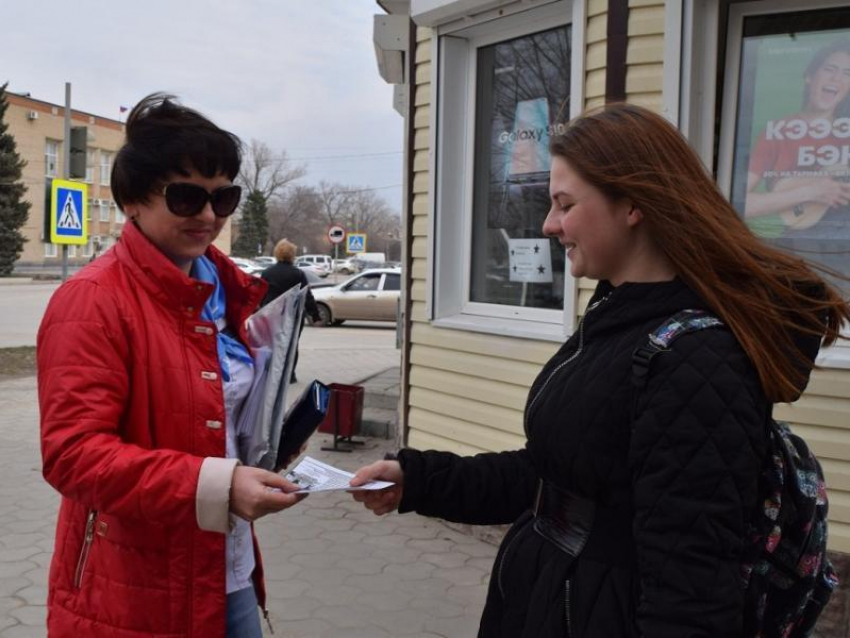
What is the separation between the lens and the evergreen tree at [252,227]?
7662 centimetres

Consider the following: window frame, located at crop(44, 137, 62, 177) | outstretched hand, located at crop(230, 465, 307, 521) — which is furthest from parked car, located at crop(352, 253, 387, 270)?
outstretched hand, located at crop(230, 465, 307, 521)

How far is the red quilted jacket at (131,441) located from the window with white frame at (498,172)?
316 cm

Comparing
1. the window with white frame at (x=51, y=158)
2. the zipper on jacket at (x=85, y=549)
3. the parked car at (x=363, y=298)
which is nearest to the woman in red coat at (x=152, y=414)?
the zipper on jacket at (x=85, y=549)

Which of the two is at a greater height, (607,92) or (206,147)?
(607,92)

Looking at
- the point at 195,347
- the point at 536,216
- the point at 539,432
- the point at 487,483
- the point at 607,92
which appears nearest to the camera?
the point at 539,432

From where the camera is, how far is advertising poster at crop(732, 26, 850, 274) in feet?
12.5

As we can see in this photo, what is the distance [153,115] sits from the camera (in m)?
1.90

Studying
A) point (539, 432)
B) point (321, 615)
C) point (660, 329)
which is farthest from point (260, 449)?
point (321, 615)

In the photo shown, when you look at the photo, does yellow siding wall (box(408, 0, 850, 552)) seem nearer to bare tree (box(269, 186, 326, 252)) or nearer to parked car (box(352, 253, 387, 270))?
parked car (box(352, 253, 387, 270))

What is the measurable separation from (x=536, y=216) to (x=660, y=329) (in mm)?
3720

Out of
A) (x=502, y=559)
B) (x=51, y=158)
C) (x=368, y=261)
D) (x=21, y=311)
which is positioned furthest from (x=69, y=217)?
(x=51, y=158)

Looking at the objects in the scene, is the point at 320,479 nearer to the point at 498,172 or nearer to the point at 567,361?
the point at 567,361

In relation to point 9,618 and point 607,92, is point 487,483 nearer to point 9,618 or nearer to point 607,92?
point 607,92

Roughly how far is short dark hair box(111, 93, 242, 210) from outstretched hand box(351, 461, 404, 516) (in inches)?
32.0
